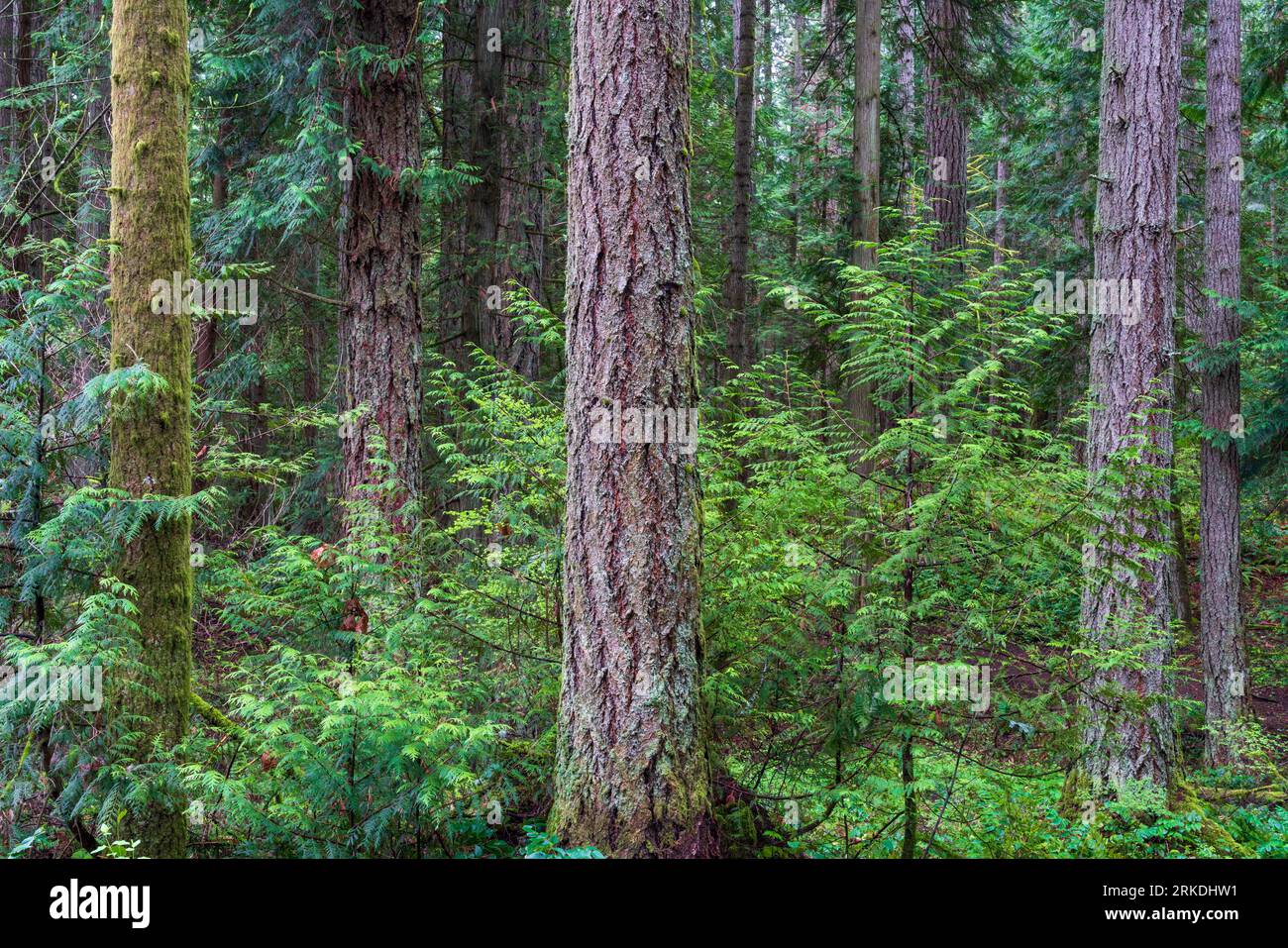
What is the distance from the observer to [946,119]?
13.1 meters

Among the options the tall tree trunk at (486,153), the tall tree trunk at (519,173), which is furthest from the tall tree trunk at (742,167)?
the tall tree trunk at (486,153)

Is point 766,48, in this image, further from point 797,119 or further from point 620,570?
point 620,570

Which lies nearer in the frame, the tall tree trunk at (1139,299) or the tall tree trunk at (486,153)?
the tall tree trunk at (1139,299)

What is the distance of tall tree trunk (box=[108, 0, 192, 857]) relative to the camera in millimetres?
5160

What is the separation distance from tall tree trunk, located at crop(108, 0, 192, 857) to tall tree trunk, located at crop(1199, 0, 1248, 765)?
11.4m

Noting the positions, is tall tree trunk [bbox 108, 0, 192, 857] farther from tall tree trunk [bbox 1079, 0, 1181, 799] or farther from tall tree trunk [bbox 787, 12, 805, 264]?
tall tree trunk [bbox 787, 12, 805, 264]

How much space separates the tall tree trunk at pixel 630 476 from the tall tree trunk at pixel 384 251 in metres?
3.89

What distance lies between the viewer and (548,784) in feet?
15.7

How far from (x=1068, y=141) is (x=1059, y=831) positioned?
17.4m

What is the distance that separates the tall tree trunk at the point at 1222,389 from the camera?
11.2 m

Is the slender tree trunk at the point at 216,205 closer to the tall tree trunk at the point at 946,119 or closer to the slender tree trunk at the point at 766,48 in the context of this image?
the tall tree trunk at the point at 946,119

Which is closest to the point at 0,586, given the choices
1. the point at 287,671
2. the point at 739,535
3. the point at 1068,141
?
the point at 287,671

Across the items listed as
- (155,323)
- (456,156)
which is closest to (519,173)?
(456,156)

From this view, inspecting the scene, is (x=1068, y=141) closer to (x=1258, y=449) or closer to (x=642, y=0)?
(x=1258, y=449)
